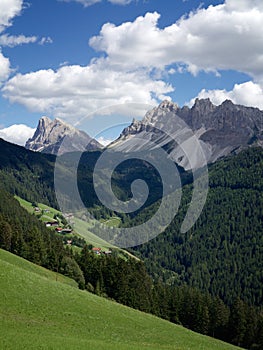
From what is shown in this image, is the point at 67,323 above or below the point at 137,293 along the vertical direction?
above

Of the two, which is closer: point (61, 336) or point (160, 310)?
point (61, 336)

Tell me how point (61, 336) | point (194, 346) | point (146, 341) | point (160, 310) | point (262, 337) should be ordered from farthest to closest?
point (160, 310) → point (262, 337) → point (194, 346) → point (146, 341) → point (61, 336)

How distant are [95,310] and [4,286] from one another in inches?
500

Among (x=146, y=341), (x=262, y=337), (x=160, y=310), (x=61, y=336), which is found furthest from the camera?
(x=160, y=310)

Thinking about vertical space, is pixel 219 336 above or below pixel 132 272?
below

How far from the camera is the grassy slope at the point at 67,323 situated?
35156 millimetres

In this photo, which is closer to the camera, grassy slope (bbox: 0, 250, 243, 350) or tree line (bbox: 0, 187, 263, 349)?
grassy slope (bbox: 0, 250, 243, 350)

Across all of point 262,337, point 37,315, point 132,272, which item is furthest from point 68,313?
point 262,337

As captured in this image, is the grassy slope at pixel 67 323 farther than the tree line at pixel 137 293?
No

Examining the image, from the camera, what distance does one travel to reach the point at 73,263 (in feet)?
281

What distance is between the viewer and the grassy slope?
3516 centimetres

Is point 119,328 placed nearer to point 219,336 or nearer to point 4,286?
point 4,286

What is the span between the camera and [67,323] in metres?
44.5

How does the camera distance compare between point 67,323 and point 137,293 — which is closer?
point 67,323
